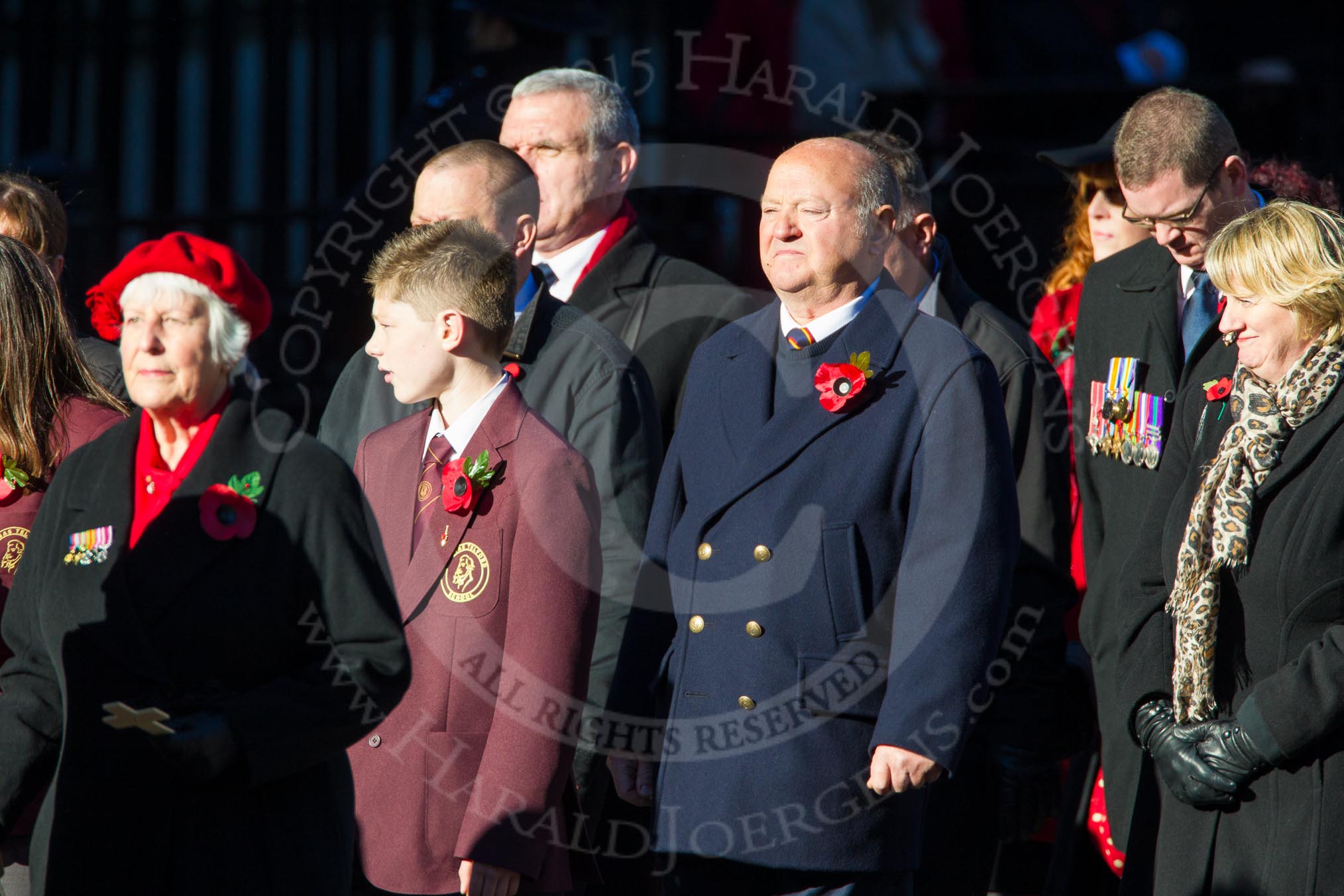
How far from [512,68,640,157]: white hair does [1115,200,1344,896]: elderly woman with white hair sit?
1884 millimetres

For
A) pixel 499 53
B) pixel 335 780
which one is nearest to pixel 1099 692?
pixel 335 780

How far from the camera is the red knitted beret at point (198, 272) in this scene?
3041 millimetres

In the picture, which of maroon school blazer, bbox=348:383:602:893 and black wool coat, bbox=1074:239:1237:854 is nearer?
maroon school blazer, bbox=348:383:602:893

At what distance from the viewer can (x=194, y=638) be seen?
9.52ft

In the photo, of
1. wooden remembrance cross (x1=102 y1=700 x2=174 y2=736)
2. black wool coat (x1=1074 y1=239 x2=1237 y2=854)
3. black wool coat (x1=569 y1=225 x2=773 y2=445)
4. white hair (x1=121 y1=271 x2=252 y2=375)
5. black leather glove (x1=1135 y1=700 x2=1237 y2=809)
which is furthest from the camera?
black wool coat (x1=569 y1=225 x2=773 y2=445)

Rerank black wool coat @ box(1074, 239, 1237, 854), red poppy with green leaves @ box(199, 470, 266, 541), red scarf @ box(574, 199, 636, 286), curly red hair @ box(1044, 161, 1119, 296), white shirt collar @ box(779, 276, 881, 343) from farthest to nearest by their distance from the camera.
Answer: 1. curly red hair @ box(1044, 161, 1119, 296)
2. red scarf @ box(574, 199, 636, 286)
3. black wool coat @ box(1074, 239, 1237, 854)
4. white shirt collar @ box(779, 276, 881, 343)
5. red poppy with green leaves @ box(199, 470, 266, 541)

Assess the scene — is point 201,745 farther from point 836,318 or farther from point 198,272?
point 836,318

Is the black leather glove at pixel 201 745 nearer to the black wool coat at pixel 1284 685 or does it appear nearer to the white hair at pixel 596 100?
the black wool coat at pixel 1284 685

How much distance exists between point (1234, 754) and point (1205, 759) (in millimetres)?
66

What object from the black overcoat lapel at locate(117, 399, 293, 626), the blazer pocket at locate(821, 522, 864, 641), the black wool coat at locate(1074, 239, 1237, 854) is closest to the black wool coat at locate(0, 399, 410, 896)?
the black overcoat lapel at locate(117, 399, 293, 626)

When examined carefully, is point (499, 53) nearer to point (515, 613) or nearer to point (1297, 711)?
point (515, 613)

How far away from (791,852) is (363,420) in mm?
1624

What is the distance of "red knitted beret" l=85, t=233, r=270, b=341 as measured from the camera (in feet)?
9.98

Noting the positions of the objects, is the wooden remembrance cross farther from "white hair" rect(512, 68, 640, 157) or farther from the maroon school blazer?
"white hair" rect(512, 68, 640, 157)
